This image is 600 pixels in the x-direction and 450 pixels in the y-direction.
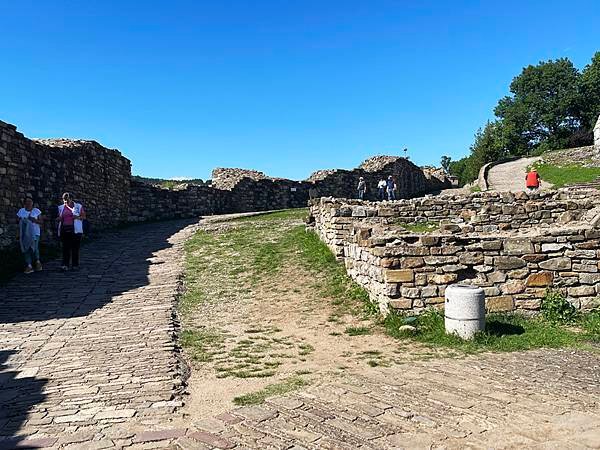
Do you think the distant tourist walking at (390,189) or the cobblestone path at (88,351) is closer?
the cobblestone path at (88,351)

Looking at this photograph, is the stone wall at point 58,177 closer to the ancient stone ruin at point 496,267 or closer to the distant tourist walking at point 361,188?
the ancient stone ruin at point 496,267

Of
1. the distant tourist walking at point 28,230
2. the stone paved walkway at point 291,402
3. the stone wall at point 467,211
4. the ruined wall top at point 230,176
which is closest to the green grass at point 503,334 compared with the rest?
the stone paved walkway at point 291,402

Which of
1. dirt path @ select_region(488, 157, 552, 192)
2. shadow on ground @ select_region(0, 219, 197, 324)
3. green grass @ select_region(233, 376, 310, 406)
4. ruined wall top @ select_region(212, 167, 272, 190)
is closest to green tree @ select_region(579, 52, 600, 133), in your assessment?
dirt path @ select_region(488, 157, 552, 192)

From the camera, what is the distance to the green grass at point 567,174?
27994 millimetres

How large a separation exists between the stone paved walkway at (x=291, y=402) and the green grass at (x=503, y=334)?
0.43m

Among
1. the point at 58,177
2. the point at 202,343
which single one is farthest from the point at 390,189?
the point at 202,343

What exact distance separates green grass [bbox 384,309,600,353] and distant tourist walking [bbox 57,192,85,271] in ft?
29.4

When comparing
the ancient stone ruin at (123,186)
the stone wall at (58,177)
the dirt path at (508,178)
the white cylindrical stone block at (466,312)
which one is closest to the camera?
the white cylindrical stone block at (466,312)

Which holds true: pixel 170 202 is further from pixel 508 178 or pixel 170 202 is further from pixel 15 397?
pixel 508 178

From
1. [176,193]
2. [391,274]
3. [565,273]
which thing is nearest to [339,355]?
[391,274]

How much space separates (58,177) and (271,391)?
14808 millimetres

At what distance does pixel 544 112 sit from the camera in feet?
224

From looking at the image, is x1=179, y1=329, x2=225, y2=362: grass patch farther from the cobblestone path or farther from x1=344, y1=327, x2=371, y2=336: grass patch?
x1=344, y1=327, x2=371, y2=336: grass patch

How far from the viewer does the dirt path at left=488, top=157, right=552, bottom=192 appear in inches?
1200
